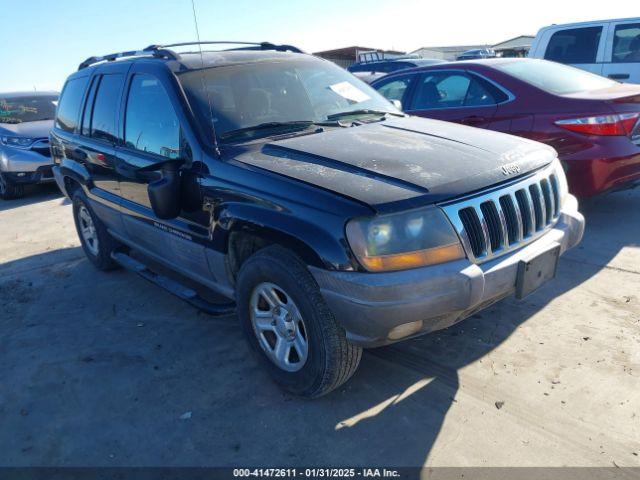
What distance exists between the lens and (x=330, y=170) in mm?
2604

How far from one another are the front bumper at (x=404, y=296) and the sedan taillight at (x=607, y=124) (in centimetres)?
287

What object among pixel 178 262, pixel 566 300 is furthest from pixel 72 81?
pixel 566 300

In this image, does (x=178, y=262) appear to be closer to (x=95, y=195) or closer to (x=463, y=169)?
(x=95, y=195)

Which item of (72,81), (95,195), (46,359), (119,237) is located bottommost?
(46,359)

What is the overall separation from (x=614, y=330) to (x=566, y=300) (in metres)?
0.44

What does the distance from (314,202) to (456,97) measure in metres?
3.80

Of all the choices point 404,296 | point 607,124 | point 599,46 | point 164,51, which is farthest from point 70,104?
point 599,46

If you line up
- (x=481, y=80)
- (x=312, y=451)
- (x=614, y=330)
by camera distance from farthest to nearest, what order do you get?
1. (x=481, y=80)
2. (x=614, y=330)
3. (x=312, y=451)

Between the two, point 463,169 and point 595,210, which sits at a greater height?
point 463,169

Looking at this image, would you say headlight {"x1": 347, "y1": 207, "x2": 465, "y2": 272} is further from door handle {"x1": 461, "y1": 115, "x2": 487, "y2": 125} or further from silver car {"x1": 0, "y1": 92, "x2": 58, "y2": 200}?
silver car {"x1": 0, "y1": 92, "x2": 58, "y2": 200}

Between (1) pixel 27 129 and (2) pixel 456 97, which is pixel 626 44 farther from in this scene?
(1) pixel 27 129

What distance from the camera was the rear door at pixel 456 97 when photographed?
5258 millimetres

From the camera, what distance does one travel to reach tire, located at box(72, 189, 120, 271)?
486cm

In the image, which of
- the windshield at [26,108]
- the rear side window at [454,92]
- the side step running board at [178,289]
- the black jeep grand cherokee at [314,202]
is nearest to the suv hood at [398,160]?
the black jeep grand cherokee at [314,202]
